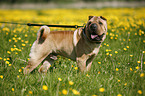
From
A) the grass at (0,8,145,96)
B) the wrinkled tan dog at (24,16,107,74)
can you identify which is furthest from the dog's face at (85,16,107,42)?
the grass at (0,8,145,96)

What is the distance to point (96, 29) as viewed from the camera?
7.85ft

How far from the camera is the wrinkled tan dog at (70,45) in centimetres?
260

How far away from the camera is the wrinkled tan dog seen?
2.60m

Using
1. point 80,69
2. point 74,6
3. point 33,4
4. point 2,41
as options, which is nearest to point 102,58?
point 80,69

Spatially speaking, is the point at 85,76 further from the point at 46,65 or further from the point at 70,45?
the point at 46,65

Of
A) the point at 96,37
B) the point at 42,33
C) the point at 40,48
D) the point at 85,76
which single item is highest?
the point at 42,33

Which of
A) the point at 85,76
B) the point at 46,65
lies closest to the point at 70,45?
the point at 85,76

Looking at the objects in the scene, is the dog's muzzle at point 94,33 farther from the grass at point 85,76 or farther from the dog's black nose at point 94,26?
the grass at point 85,76

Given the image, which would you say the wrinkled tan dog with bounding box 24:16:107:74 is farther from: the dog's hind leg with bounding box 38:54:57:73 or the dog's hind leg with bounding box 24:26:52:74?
the dog's hind leg with bounding box 38:54:57:73

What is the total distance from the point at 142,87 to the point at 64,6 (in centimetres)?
3075

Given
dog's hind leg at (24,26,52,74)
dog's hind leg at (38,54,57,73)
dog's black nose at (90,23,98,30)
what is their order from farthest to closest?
dog's hind leg at (38,54,57,73) → dog's hind leg at (24,26,52,74) → dog's black nose at (90,23,98,30)

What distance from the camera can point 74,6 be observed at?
28.1m

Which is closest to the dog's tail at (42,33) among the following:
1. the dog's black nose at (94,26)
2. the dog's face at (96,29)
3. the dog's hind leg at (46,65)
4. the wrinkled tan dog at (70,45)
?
the wrinkled tan dog at (70,45)

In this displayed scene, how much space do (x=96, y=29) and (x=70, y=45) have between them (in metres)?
0.67
